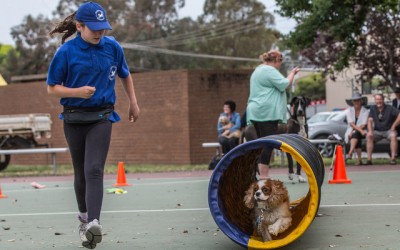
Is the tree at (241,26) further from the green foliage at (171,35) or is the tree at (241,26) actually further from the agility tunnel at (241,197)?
Result: the agility tunnel at (241,197)

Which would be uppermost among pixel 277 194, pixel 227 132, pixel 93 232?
pixel 277 194

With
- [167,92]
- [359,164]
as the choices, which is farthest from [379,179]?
[167,92]

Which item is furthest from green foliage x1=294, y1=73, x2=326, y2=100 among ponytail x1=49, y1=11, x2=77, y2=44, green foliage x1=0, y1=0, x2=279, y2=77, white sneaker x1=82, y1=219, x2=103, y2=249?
white sneaker x1=82, y1=219, x2=103, y2=249

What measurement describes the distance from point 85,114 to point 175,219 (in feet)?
8.44

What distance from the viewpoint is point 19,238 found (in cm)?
776

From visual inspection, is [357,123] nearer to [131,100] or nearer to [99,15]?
[131,100]

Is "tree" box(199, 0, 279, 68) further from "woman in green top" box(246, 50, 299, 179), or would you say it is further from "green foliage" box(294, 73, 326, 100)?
"woman in green top" box(246, 50, 299, 179)

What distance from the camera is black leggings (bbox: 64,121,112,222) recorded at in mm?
6523

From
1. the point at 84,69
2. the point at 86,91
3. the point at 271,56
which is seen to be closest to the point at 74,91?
the point at 86,91

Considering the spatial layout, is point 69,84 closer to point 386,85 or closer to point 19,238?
point 19,238

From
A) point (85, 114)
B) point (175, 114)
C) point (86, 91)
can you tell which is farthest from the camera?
point (175, 114)

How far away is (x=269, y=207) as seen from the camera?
6.57 metres

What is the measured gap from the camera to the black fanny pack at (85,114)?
6.62 meters

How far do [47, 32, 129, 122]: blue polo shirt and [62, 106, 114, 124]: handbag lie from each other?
34 mm
